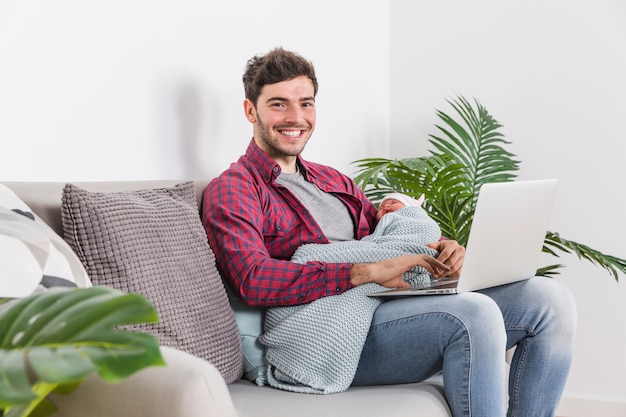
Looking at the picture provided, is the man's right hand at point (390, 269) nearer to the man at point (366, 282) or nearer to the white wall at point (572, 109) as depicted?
the man at point (366, 282)

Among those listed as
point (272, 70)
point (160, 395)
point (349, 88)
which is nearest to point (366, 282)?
point (272, 70)

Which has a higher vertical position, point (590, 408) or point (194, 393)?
point (194, 393)

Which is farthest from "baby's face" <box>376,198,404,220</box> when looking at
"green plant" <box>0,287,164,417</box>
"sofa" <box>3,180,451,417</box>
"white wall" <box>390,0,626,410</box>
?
"green plant" <box>0,287,164,417</box>

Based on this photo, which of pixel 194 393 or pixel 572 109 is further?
pixel 572 109

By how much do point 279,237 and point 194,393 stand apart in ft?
3.99

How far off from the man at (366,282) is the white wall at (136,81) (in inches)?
8.2

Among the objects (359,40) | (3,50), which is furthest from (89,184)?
(359,40)

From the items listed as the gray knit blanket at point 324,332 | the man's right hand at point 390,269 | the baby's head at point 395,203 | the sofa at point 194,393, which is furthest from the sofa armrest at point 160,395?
the baby's head at point 395,203

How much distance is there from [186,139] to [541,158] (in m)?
1.63

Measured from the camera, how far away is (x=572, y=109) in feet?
10.5

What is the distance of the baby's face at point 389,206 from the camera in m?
2.28

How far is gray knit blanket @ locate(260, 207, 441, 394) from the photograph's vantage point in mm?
1675

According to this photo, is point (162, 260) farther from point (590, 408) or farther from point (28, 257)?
point (590, 408)

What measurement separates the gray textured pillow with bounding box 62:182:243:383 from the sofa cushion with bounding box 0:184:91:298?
0.21 meters
